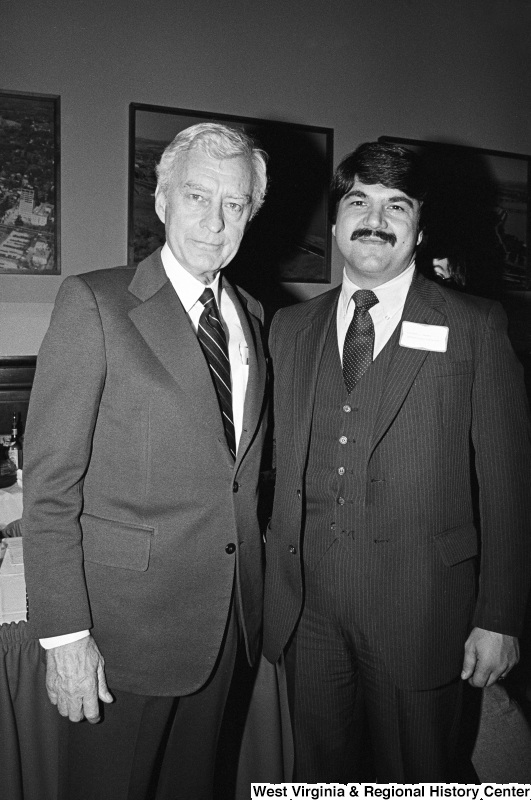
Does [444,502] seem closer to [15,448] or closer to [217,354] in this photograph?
[217,354]

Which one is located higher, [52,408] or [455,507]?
[52,408]

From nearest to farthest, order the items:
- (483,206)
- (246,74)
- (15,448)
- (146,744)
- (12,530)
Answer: (146,744) → (12,530) → (15,448) → (246,74) → (483,206)

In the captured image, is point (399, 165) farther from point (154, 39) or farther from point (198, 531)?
point (154, 39)

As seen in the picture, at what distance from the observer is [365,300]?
1612 millimetres

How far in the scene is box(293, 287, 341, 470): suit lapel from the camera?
1.53 meters

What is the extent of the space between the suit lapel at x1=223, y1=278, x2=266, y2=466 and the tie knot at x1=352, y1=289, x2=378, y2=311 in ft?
0.96

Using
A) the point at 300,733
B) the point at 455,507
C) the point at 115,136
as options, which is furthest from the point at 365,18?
the point at 300,733

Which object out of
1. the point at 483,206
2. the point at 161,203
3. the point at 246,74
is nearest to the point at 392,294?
the point at 161,203

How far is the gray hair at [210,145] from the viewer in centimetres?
143

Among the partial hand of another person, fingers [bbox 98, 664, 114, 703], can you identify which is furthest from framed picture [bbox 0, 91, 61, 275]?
fingers [bbox 98, 664, 114, 703]

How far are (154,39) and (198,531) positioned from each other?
2862mm

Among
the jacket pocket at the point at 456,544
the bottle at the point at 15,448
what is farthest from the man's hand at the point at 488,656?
the bottle at the point at 15,448

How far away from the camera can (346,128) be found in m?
3.54

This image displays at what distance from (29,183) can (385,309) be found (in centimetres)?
220
